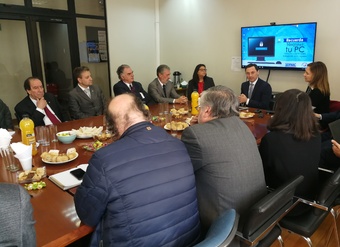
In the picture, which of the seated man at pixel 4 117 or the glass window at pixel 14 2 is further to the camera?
the glass window at pixel 14 2

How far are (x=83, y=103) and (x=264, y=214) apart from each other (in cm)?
263

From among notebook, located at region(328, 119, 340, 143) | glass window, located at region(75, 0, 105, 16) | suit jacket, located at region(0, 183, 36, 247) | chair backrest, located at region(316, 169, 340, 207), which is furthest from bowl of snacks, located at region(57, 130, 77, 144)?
glass window, located at region(75, 0, 105, 16)

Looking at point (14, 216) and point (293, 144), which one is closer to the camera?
point (14, 216)

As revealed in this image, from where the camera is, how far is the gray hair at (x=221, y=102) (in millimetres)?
1606

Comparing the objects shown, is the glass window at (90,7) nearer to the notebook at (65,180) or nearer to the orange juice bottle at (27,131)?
the orange juice bottle at (27,131)

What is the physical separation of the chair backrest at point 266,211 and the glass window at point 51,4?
14.5ft

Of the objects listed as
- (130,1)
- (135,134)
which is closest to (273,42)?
(130,1)

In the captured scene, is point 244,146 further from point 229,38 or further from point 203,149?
point 229,38

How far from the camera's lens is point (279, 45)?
419cm

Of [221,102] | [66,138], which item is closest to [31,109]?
[66,138]

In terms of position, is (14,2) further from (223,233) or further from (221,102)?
(223,233)

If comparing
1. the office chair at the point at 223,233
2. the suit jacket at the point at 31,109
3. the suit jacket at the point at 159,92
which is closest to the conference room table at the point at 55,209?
the office chair at the point at 223,233

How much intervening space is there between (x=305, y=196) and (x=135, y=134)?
1242 millimetres

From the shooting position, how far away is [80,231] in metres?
1.08
